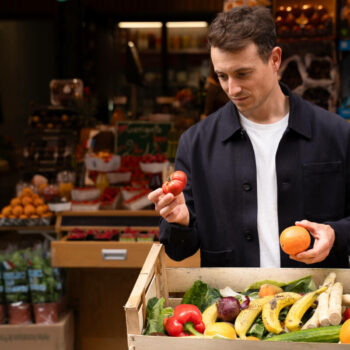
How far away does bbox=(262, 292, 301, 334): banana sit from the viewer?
139cm

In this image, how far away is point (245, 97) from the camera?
5.81 ft

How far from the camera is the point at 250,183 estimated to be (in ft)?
6.40

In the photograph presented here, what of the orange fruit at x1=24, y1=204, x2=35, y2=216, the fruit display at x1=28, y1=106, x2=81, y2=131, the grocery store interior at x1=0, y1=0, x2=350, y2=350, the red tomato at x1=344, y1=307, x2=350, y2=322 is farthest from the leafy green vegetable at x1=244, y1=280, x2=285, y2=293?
the fruit display at x1=28, y1=106, x2=81, y2=131

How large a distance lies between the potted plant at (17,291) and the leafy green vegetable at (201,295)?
2.39m

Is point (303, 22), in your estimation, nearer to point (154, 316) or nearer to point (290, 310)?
point (290, 310)

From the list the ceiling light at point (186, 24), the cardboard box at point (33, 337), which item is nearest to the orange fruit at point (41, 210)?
the cardboard box at point (33, 337)

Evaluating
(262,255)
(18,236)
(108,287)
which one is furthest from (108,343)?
(262,255)

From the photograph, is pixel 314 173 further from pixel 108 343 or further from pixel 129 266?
pixel 108 343

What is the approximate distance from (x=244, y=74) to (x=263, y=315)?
716mm

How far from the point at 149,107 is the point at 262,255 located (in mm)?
9237

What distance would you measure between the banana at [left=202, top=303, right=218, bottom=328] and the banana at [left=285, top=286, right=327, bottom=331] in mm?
189

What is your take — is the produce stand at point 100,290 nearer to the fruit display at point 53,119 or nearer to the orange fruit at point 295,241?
the fruit display at point 53,119

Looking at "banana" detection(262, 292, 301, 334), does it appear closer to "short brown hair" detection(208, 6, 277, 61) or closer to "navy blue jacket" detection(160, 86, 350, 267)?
"navy blue jacket" detection(160, 86, 350, 267)

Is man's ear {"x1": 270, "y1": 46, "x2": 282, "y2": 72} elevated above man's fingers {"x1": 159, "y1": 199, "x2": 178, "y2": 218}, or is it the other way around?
man's ear {"x1": 270, "y1": 46, "x2": 282, "y2": 72}
